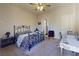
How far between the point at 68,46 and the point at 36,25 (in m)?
0.56

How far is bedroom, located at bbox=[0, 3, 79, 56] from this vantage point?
6.06ft

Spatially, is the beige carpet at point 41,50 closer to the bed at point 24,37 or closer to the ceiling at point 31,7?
the bed at point 24,37

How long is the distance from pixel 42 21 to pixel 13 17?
434 millimetres

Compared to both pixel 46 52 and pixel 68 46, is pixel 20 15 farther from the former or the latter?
pixel 68 46

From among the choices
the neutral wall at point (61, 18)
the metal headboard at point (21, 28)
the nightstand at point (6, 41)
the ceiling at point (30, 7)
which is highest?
the ceiling at point (30, 7)

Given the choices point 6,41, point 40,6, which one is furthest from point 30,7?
point 6,41

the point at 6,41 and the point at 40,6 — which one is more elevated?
the point at 40,6

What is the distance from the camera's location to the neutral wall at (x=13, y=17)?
1.85 m

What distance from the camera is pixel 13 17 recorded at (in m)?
1.87

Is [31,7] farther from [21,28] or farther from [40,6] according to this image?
[21,28]

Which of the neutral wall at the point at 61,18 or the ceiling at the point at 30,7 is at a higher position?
the ceiling at the point at 30,7

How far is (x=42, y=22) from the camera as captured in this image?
1.92 metres

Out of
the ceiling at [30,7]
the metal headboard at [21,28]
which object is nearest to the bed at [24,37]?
the metal headboard at [21,28]

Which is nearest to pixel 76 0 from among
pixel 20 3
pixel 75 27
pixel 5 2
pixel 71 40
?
pixel 75 27
